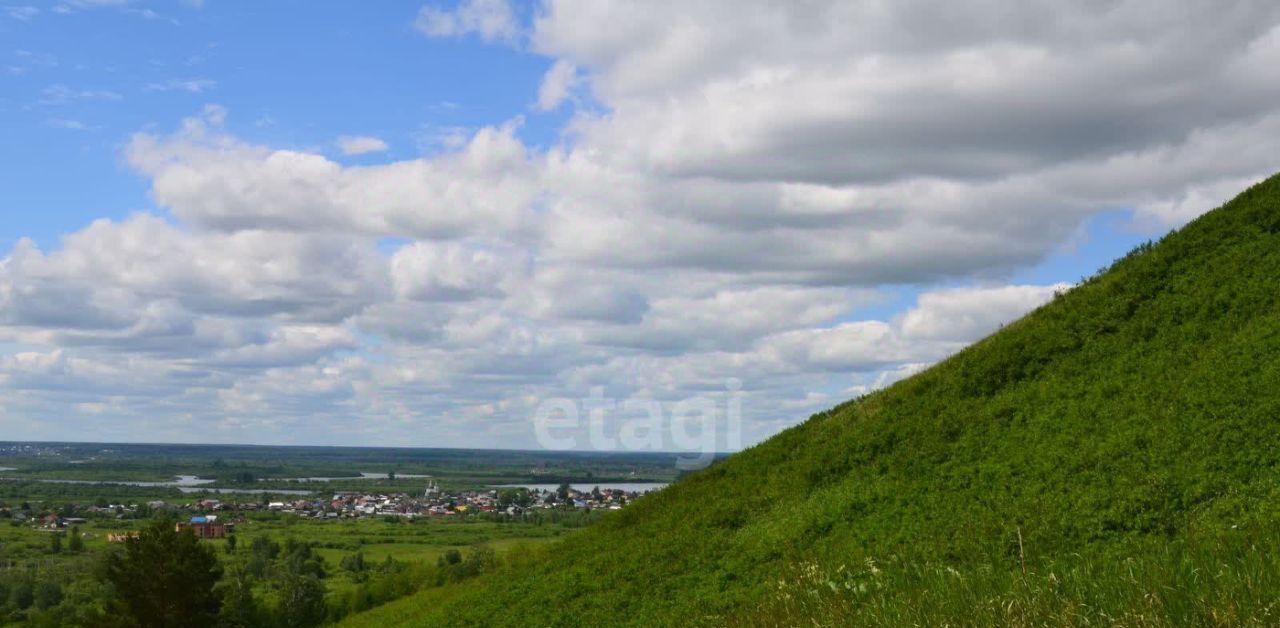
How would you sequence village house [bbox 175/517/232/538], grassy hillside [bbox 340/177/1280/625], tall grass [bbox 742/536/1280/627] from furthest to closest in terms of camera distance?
village house [bbox 175/517/232/538] < grassy hillside [bbox 340/177/1280/625] < tall grass [bbox 742/536/1280/627]

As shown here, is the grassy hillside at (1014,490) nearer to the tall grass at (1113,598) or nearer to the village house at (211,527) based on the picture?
the tall grass at (1113,598)

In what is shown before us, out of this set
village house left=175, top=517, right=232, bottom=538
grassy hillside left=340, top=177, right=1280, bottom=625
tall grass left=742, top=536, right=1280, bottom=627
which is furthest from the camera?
village house left=175, top=517, right=232, bottom=538

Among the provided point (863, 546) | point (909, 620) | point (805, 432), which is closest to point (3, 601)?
point (805, 432)

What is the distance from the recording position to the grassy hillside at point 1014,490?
10.7 metres

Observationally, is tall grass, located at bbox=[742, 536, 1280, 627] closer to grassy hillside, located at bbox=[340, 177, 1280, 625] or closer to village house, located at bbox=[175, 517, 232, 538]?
grassy hillside, located at bbox=[340, 177, 1280, 625]

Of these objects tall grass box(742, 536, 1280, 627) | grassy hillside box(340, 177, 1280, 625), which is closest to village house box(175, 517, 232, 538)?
grassy hillside box(340, 177, 1280, 625)

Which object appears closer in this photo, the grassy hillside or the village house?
the grassy hillside

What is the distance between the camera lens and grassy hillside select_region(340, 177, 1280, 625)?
1069 centimetres

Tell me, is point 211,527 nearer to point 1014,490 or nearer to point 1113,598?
point 1014,490

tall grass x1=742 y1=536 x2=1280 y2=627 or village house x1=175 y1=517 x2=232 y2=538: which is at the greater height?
tall grass x1=742 y1=536 x2=1280 y2=627

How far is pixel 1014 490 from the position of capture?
18953 millimetres

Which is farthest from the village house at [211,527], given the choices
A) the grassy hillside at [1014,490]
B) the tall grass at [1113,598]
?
the tall grass at [1113,598]

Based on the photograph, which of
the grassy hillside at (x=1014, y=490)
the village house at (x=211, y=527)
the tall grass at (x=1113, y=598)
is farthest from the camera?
the village house at (x=211, y=527)

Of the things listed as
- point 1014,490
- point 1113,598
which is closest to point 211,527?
point 1014,490
